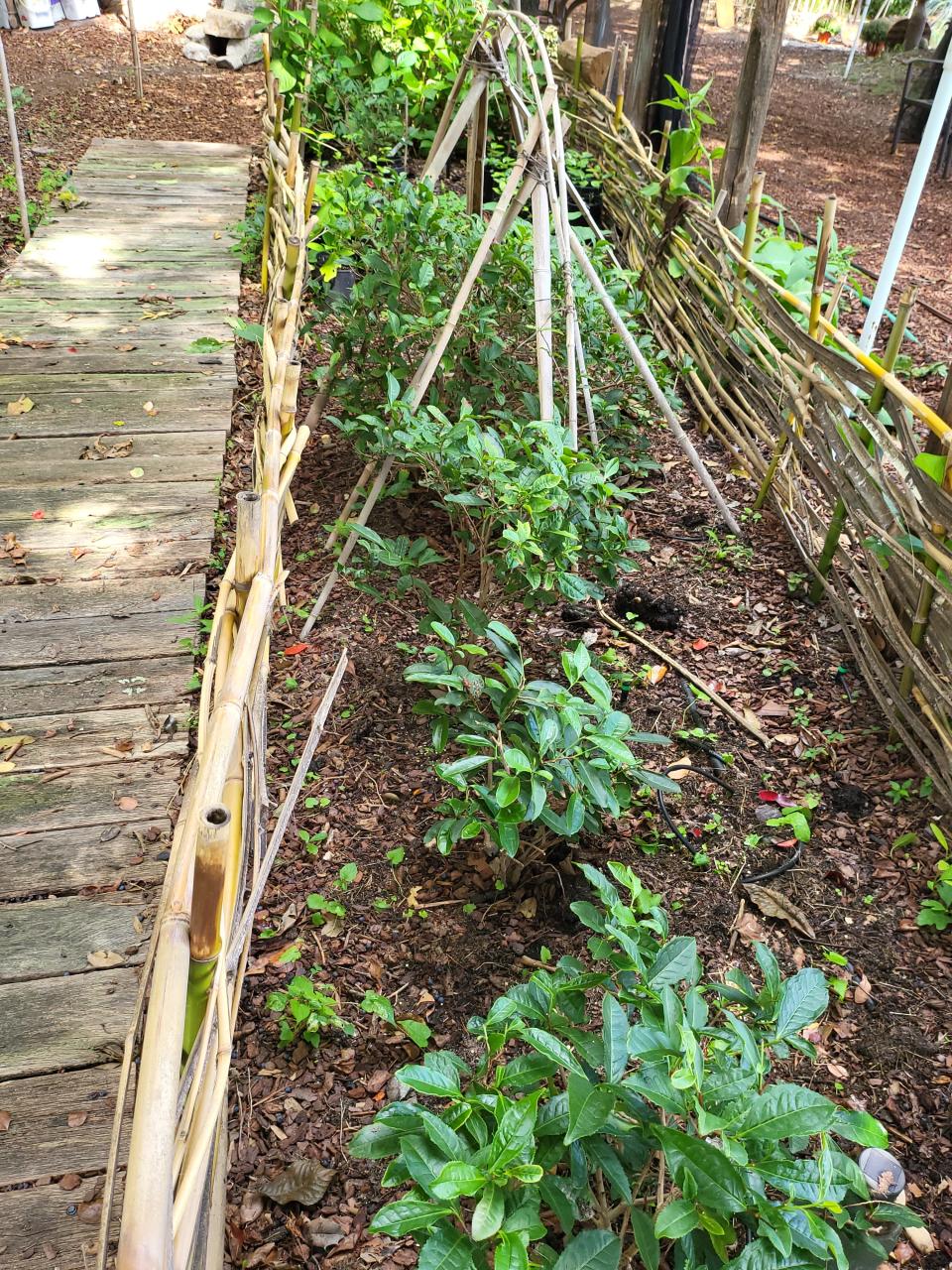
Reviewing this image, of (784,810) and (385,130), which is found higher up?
(385,130)

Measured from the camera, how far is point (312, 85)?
5.41 m

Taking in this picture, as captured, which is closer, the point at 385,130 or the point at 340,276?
the point at 340,276

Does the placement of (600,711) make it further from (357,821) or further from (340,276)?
(340,276)

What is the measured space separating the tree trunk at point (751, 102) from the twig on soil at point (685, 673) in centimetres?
259

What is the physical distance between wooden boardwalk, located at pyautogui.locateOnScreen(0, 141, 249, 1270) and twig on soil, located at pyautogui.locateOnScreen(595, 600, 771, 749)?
1.26 meters

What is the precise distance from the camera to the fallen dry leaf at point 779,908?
2.08 metres

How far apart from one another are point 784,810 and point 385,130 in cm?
449

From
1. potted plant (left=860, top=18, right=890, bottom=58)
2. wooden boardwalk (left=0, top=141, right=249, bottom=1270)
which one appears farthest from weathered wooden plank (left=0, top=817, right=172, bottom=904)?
potted plant (left=860, top=18, right=890, bottom=58)

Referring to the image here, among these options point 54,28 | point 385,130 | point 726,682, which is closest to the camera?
point 726,682

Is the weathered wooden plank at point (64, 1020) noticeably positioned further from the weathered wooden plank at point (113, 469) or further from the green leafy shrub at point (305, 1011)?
the weathered wooden plank at point (113, 469)

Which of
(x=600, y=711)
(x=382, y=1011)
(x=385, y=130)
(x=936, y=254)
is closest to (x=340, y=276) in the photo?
(x=385, y=130)

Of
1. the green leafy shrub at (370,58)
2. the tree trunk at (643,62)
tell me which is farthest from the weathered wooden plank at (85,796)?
the tree trunk at (643,62)

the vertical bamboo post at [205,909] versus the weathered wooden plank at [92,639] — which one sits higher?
the vertical bamboo post at [205,909]

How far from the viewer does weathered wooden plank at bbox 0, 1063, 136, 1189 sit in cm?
155
